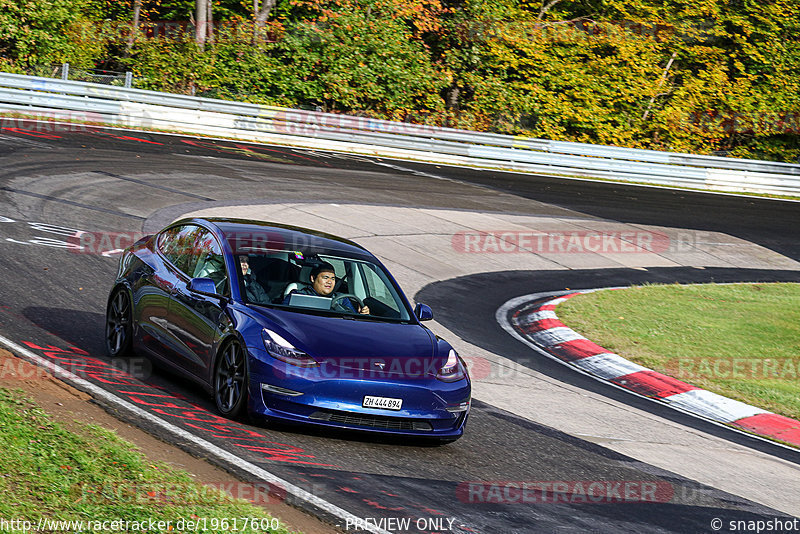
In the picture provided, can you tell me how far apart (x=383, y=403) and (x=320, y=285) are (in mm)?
1432

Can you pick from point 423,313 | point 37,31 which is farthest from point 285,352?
point 37,31

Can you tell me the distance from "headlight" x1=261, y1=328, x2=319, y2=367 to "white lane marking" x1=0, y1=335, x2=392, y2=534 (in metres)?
0.83

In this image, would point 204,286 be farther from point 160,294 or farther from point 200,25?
point 200,25

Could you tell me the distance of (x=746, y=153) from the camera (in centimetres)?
4381

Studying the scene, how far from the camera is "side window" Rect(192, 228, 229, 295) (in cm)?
798

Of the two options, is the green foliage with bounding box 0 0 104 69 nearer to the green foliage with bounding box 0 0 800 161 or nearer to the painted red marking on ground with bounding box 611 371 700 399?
the green foliage with bounding box 0 0 800 161

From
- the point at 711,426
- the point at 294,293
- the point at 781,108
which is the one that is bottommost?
the point at 711,426

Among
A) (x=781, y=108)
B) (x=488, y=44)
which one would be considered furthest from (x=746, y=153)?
(x=488, y=44)

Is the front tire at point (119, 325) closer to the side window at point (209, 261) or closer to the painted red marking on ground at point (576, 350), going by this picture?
the side window at point (209, 261)

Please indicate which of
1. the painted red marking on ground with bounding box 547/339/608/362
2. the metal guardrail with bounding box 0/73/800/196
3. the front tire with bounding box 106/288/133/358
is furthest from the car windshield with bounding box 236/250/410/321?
the metal guardrail with bounding box 0/73/800/196

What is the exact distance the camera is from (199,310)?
7.91 meters

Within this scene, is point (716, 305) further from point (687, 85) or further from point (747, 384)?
point (687, 85)

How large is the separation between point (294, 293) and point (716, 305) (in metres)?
10.3

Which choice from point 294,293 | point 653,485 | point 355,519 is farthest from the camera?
point 294,293
